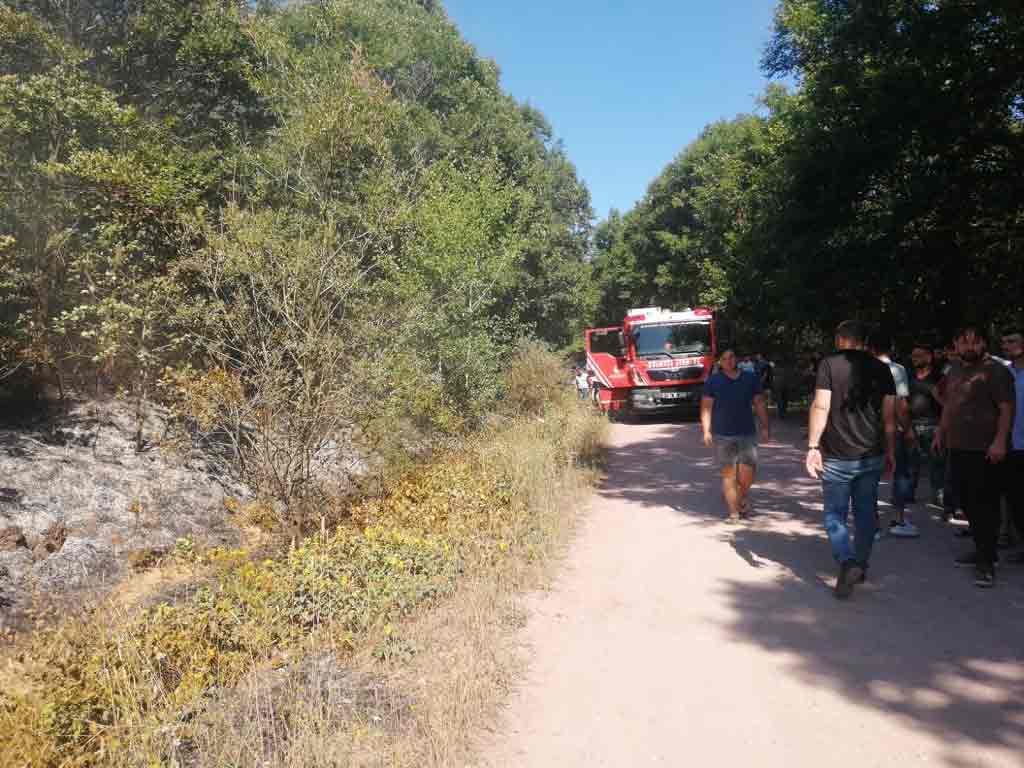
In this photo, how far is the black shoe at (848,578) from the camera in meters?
5.09

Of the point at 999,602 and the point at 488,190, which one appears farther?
the point at 488,190

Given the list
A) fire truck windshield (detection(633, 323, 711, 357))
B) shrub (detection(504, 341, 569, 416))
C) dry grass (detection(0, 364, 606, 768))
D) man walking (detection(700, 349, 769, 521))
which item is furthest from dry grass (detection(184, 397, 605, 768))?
fire truck windshield (detection(633, 323, 711, 357))

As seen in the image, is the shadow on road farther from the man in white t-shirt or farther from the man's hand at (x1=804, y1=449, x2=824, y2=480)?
the man's hand at (x1=804, y1=449, x2=824, y2=480)

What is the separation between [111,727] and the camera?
3.38 meters

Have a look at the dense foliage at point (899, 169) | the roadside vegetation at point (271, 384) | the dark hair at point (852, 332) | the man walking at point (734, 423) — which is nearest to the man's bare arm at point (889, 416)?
the dark hair at point (852, 332)

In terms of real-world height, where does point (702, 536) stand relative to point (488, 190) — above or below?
below

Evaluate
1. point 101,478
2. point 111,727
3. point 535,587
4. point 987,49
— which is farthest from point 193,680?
point 987,49

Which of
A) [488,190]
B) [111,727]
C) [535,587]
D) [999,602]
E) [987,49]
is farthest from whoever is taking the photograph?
[488,190]

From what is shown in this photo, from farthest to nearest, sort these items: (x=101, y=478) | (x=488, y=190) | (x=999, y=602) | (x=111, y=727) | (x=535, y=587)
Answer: (x=488, y=190) → (x=101, y=478) → (x=535, y=587) → (x=999, y=602) → (x=111, y=727)

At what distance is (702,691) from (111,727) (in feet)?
9.38

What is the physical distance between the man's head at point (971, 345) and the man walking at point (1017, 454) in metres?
0.23

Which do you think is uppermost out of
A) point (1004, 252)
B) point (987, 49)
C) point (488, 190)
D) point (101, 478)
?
point (987, 49)

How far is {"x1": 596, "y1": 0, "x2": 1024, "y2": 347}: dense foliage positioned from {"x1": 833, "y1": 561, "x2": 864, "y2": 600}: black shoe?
27.3ft

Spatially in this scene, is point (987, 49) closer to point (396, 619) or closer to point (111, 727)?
point (396, 619)
